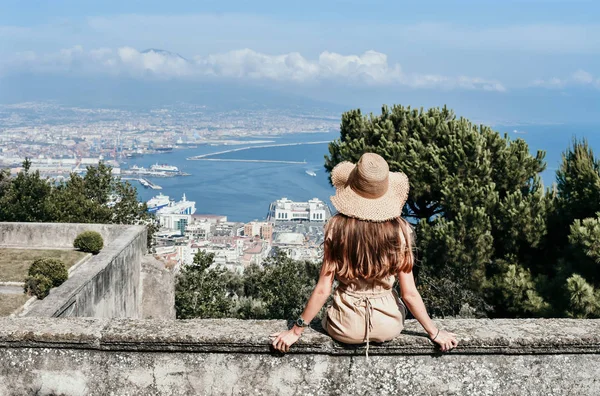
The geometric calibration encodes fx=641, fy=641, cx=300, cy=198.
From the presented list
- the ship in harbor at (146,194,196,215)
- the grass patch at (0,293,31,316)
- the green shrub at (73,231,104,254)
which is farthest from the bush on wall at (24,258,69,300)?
the ship in harbor at (146,194,196,215)

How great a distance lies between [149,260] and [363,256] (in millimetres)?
10216

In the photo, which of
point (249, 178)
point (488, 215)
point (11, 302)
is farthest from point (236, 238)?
point (249, 178)

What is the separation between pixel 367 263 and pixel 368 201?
289 millimetres

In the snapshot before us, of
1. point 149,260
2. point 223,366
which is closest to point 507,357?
point 223,366

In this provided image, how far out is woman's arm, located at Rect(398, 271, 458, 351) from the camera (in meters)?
3.03

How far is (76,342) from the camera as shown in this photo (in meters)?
3.19

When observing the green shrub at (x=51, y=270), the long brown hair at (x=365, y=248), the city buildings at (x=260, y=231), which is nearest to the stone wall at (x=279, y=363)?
the long brown hair at (x=365, y=248)

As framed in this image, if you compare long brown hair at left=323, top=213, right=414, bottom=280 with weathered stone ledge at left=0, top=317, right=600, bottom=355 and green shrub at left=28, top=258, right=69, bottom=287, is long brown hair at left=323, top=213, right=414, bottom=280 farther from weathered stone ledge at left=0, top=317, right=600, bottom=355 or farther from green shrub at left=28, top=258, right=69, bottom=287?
green shrub at left=28, top=258, right=69, bottom=287

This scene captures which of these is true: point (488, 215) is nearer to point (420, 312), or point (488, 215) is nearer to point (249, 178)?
point (420, 312)

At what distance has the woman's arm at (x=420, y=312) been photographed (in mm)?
3027

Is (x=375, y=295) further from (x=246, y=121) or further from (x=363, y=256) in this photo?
(x=246, y=121)

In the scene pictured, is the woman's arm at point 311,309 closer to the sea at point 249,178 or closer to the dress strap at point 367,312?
the dress strap at point 367,312

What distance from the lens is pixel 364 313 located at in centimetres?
303

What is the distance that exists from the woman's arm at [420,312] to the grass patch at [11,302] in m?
6.39
